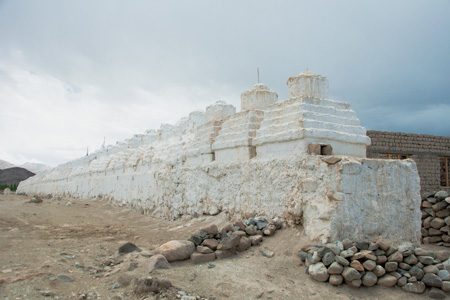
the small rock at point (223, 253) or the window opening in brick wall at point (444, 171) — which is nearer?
the small rock at point (223, 253)

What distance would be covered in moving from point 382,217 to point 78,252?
13.2 feet

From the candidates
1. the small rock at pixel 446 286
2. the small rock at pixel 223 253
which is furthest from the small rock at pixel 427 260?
the small rock at pixel 223 253

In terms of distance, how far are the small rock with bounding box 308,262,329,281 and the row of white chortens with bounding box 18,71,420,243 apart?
1.43 ft

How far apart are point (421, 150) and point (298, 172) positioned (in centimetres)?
764

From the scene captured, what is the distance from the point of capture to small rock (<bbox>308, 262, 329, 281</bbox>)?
11.5ft

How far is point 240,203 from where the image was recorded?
5.52m

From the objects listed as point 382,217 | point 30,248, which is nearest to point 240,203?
point 382,217

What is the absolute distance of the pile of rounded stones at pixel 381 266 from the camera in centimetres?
344

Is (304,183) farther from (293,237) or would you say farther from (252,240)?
(252,240)

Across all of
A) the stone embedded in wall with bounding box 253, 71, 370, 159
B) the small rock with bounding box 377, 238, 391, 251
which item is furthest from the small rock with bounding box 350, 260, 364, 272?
the stone embedded in wall with bounding box 253, 71, 370, 159

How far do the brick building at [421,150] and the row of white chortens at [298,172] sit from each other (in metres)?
4.89

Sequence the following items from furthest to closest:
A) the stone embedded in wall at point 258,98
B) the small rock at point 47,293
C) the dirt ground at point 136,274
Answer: the stone embedded in wall at point 258,98 → the dirt ground at point 136,274 → the small rock at point 47,293

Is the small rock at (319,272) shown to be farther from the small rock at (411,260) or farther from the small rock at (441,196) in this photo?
the small rock at (441,196)

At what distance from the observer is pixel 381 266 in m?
3.58
